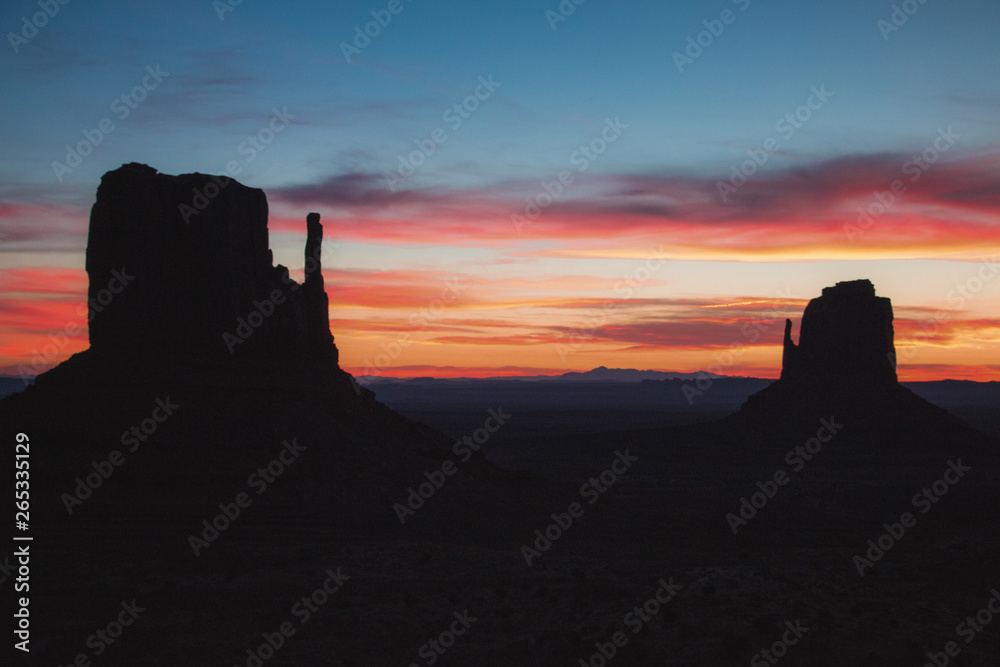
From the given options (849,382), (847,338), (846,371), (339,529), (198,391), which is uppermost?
(847,338)

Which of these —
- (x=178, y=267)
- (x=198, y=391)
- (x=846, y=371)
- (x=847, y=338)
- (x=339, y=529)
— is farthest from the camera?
(x=847, y=338)

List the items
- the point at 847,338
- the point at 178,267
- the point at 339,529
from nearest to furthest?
the point at 339,529 → the point at 178,267 → the point at 847,338

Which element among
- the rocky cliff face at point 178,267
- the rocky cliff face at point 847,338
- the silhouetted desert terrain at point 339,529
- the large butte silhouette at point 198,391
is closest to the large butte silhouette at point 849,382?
the rocky cliff face at point 847,338

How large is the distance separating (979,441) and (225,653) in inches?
2959

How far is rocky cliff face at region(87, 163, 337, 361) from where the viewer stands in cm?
3328

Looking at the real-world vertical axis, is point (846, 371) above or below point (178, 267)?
above

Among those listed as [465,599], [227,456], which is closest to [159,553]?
[227,456]

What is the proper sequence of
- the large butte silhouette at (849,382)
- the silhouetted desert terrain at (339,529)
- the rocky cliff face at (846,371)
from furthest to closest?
the rocky cliff face at (846,371), the large butte silhouette at (849,382), the silhouetted desert terrain at (339,529)

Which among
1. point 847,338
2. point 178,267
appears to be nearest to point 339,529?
point 178,267

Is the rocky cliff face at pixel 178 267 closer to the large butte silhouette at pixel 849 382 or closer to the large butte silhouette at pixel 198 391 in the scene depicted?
the large butte silhouette at pixel 198 391

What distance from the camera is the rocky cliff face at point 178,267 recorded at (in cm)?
3328

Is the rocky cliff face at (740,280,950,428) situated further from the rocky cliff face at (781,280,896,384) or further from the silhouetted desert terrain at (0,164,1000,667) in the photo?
the silhouetted desert terrain at (0,164,1000,667)

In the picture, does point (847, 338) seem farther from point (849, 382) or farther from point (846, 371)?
point (849, 382)

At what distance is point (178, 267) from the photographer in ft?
112
